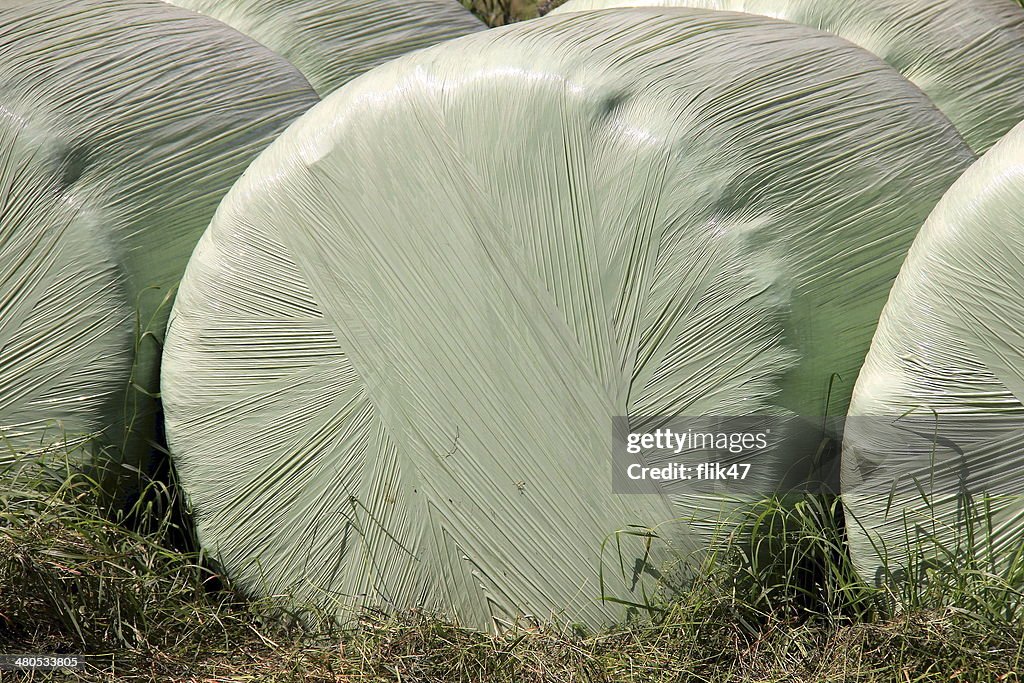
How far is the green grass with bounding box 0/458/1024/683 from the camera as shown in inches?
51.1

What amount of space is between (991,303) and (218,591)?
135 centimetres

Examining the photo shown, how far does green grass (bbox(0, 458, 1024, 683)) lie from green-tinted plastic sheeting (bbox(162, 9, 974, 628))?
0.23 ft

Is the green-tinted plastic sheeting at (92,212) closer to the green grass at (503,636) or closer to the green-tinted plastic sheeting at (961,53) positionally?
the green grass at (503,636)

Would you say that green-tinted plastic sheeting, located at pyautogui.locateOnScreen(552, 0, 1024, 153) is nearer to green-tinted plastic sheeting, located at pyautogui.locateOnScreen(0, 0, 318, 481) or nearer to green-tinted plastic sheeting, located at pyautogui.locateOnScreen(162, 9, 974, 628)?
green-tinted plastic sheeting, located at pyautogui.locateOnScreen(162, 9, 974, 628)

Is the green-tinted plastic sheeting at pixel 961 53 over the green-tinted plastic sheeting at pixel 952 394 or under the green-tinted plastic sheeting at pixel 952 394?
over

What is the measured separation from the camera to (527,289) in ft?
4.93

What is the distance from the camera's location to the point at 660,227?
1.42 m

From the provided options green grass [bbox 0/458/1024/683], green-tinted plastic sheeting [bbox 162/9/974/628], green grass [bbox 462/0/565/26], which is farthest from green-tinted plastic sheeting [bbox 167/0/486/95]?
green grass [bbox 0/458/1024/683]

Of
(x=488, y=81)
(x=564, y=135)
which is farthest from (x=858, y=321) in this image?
(x=488, y=81)

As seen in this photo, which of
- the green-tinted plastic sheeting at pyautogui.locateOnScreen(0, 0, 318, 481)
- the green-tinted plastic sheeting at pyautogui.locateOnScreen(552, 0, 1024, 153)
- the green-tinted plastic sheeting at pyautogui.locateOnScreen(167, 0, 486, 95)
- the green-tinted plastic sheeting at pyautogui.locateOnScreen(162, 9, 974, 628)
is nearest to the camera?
the green-tinted plastic sheeting at pyautogui.locateOnScreen(162, 9, 974, 628)

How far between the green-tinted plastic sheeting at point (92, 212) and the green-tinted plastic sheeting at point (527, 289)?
0.44 ft

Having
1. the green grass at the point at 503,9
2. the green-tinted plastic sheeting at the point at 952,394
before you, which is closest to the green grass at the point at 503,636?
the green-tinted plastic sheeting at the point at 952,394

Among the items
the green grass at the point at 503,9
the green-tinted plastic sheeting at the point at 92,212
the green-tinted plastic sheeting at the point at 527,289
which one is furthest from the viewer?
the green grass at the point at 503,9

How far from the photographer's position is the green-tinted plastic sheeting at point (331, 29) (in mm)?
2059
